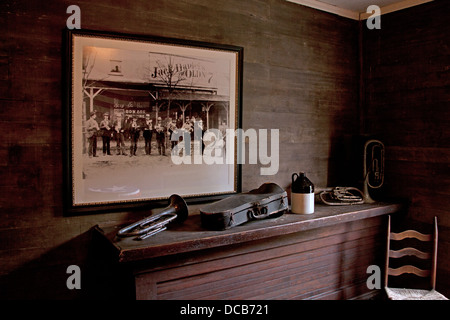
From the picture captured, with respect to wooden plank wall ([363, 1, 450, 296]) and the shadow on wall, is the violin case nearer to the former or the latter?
the shadow on wall

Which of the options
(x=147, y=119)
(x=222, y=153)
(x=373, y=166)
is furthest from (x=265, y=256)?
(x=373, y=166)

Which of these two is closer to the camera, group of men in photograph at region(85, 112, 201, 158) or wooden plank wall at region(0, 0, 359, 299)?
wooden plank wall at region(0, 0, 359, 299)

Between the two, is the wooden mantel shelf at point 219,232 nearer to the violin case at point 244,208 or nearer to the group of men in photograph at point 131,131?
the violin case at point 244,208

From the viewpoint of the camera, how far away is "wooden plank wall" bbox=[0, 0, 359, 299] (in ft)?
7.61

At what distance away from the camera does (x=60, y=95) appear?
244cm

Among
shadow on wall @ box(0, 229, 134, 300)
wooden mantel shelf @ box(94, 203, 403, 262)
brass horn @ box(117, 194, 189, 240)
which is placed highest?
brass horn @ box(117, 194, 189, 240)

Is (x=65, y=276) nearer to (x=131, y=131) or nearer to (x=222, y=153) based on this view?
(x=131, y=131)

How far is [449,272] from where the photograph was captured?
327 cm

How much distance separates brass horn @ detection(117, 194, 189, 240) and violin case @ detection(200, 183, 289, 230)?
16 cm

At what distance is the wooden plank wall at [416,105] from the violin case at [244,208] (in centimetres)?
145

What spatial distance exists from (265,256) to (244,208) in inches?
17.8

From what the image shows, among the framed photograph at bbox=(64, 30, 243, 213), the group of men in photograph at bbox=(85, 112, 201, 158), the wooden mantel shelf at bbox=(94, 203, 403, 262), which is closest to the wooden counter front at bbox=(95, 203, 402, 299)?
the wooden mantel shelf at bbox=(94, 203, 403, 262)

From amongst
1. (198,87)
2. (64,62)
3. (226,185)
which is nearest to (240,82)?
(198,87)
